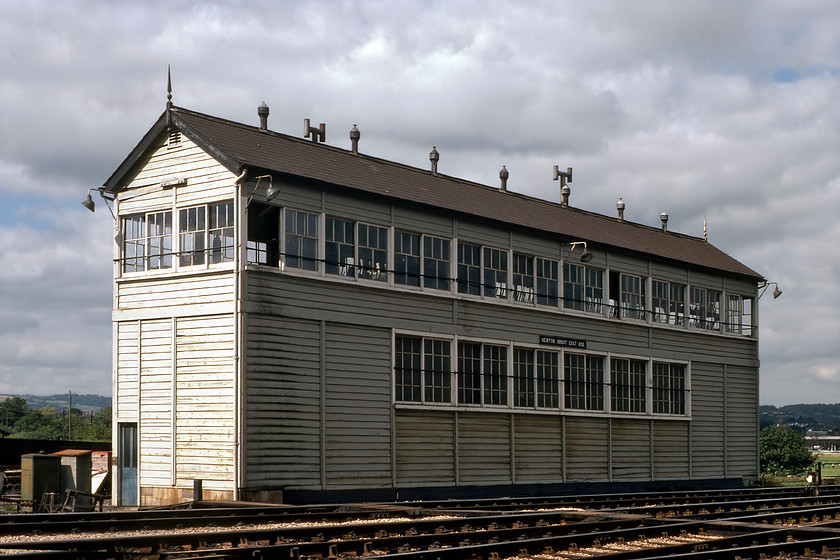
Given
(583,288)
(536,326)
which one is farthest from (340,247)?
(583,288)

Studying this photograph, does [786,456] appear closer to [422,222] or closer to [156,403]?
[422,222]

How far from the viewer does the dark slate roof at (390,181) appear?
24.8 meters

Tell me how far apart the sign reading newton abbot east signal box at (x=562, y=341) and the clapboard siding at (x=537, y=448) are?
2.29 metres

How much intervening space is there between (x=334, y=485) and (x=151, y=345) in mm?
5598

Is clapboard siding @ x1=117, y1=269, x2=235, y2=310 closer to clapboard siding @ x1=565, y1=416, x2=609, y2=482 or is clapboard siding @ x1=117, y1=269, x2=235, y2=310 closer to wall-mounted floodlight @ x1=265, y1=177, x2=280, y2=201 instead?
wall-mounted floodlight @ x1=265, y1=177, x2=280, y2=201

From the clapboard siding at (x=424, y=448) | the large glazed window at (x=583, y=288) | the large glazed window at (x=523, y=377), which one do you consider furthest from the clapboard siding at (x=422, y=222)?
the large glazed window at (x=583, y=288)

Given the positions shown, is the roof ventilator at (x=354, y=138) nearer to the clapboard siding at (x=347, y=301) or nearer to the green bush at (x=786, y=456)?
the clapboard siding at (x=347, y=301)

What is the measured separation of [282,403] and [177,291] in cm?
379

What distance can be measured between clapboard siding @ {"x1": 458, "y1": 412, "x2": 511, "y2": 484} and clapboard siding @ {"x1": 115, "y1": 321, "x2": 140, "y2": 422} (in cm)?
867

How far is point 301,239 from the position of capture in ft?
81.3

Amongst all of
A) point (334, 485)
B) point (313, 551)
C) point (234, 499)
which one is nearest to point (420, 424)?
point (334, 485)

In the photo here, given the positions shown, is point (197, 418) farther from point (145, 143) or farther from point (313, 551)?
point (313, 551)

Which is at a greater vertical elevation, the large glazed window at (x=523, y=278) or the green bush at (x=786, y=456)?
the large glazed window at (x=523, y=278)

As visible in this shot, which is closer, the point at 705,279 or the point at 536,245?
the point at 536,245
